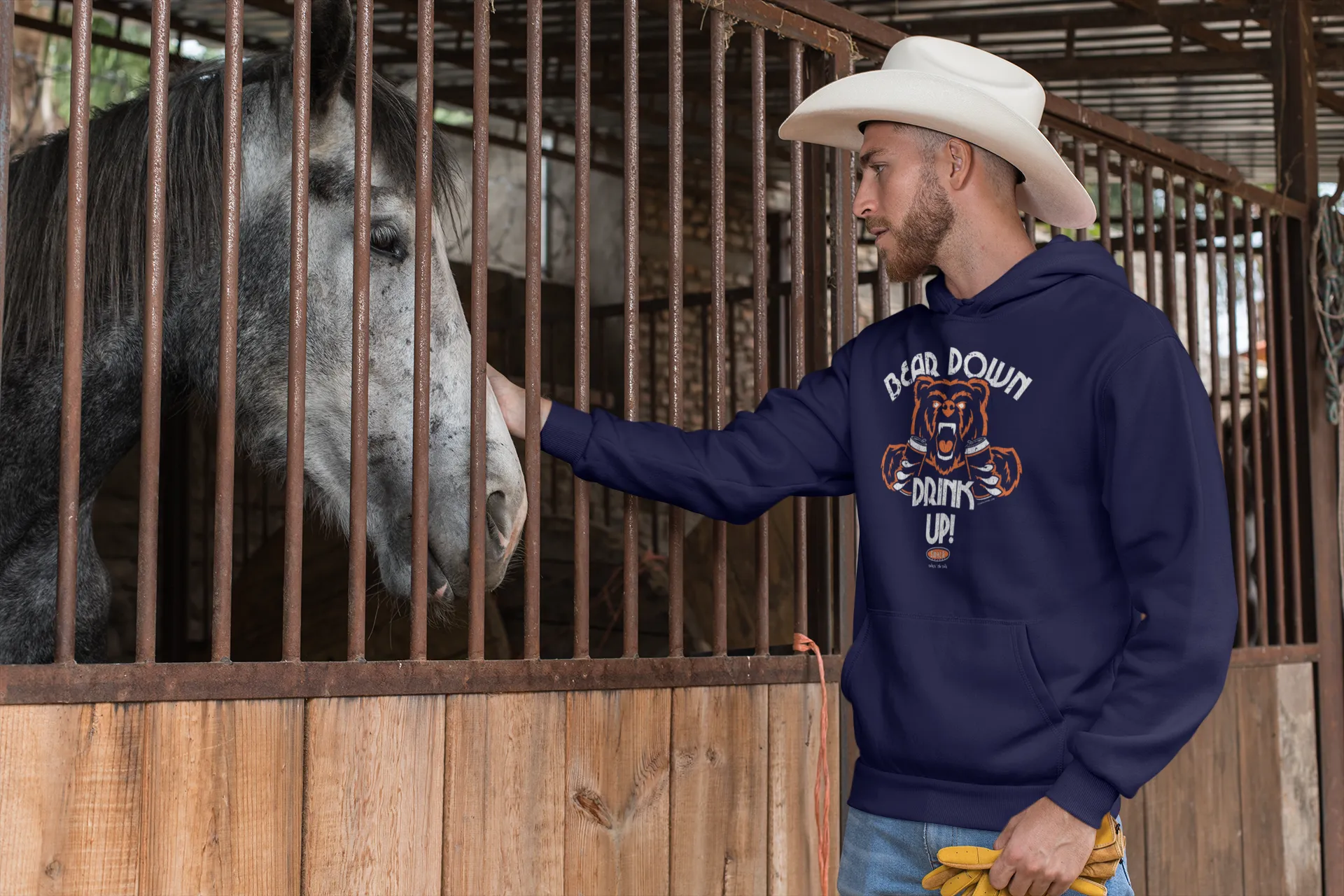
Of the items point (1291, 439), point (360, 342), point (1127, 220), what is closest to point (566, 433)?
point (360, 342)

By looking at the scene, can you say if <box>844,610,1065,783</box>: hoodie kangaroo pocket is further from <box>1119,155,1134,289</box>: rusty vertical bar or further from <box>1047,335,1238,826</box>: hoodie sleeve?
<box>1119,155,1134,289</box>: rusty vertical bar

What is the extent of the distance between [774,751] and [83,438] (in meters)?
1.29

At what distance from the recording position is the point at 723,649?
7.52 feet

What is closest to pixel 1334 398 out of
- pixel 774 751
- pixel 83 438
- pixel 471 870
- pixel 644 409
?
pixel 774 751

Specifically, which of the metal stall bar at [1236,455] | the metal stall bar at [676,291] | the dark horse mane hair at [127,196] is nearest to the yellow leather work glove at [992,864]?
the metal stall bar at [676,291]

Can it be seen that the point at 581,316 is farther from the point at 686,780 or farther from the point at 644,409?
the point at 644,409

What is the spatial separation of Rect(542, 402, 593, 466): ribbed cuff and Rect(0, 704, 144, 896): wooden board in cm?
72

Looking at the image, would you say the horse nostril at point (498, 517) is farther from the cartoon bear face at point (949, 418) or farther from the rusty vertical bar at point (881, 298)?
the rusty vertical bar at point (881, 298)

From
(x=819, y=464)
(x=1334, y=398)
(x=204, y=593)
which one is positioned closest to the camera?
(x=819, y=464)

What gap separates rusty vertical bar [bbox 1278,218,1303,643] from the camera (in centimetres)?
377

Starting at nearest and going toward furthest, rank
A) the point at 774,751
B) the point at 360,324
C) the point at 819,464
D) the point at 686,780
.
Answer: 1. the point at 360,324
2. the point at 819,464
3. the point at 686,780
4. the point at 774,751

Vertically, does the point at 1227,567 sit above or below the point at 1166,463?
below

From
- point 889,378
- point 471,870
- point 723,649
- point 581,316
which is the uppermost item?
point 581,316

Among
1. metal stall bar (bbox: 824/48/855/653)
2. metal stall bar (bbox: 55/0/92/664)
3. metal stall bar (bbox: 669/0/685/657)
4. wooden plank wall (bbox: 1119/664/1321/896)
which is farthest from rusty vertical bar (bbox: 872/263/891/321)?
metal stall bar (bbox: 55/0/92/664)
